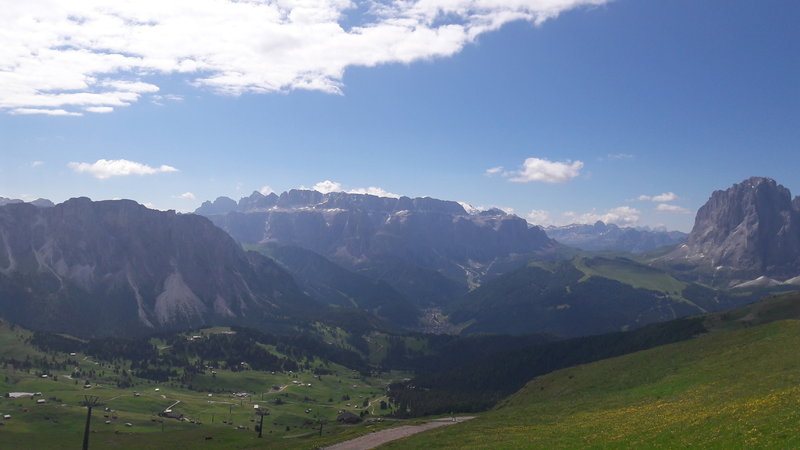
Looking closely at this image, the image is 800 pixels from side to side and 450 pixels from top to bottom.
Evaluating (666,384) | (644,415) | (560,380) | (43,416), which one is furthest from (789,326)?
(43,416)

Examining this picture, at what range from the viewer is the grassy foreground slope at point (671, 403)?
188ft

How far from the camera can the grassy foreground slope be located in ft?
188

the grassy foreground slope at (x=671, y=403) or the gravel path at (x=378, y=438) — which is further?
the gravel path at (x=378, y=438)

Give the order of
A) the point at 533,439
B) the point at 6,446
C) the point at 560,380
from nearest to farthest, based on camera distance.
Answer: the point at 533,439 < the point at 6,446 < the point at 560,380

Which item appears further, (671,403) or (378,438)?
(378,438)

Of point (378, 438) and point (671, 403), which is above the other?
point (671, 403)

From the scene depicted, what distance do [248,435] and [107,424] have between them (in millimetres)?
52423

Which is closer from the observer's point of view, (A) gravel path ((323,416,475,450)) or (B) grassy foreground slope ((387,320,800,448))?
(B) grassy foreground slope ((387,320,800,448))

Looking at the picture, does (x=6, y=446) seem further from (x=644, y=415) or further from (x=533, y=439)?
(x=644, y=415)

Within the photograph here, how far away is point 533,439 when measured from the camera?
3007 inches

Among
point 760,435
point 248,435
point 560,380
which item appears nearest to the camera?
point 760,435

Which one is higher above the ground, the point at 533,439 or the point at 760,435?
the point at 760,435

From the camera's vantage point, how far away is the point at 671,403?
9000 cm

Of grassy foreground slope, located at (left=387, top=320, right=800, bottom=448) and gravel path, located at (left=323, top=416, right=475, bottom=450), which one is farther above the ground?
grassy foreground slope, located at (left=387, top=320, right=800, bottom=448)
